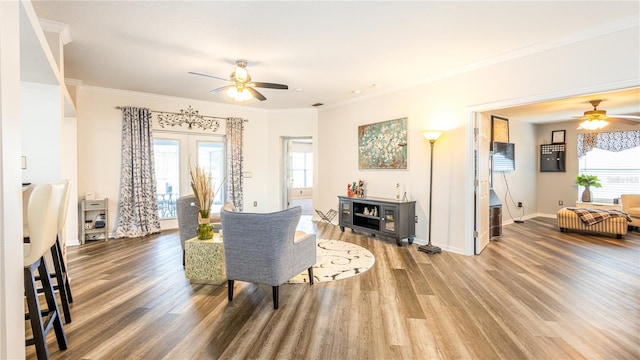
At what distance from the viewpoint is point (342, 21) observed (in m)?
2.97

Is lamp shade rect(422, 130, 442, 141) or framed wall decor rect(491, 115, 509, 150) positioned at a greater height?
framed wall decor rect(491, 115, 509, 150)

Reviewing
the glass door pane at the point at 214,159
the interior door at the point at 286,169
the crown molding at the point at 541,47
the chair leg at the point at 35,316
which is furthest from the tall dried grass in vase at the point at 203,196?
the interior door at the point at 286,169

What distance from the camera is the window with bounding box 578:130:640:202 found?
253 inches

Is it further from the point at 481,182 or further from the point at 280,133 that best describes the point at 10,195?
the point at 280,133

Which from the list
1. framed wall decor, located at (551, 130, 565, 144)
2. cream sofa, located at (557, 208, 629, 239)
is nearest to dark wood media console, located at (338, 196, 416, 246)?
cream sofa, located at (557, 208, 629, 239)

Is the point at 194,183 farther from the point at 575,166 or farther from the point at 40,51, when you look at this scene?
the point at 575,166

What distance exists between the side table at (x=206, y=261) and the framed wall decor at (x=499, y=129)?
569 centimetres

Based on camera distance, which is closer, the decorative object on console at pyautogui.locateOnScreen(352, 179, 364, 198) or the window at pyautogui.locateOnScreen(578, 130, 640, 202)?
the decorative object on console at pyautogui.locateOnScreen(352, 179, 364, 198)

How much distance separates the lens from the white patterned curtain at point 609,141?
251 inches

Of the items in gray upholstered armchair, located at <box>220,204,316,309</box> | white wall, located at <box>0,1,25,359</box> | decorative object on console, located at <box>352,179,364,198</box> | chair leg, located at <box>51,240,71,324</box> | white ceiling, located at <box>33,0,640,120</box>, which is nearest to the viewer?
white wall, located at <box>0,1,25,359</box>

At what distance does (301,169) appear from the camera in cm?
1243

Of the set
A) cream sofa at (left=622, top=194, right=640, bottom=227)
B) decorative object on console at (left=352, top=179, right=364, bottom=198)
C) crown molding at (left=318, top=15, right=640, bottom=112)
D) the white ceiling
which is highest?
the white ceiling

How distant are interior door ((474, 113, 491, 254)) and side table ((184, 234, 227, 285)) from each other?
3.47 meters

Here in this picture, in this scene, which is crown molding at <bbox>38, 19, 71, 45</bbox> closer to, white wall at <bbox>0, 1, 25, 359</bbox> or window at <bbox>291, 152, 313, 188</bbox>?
white wall at <bbox>0, 1, 25, 359</bbox>
